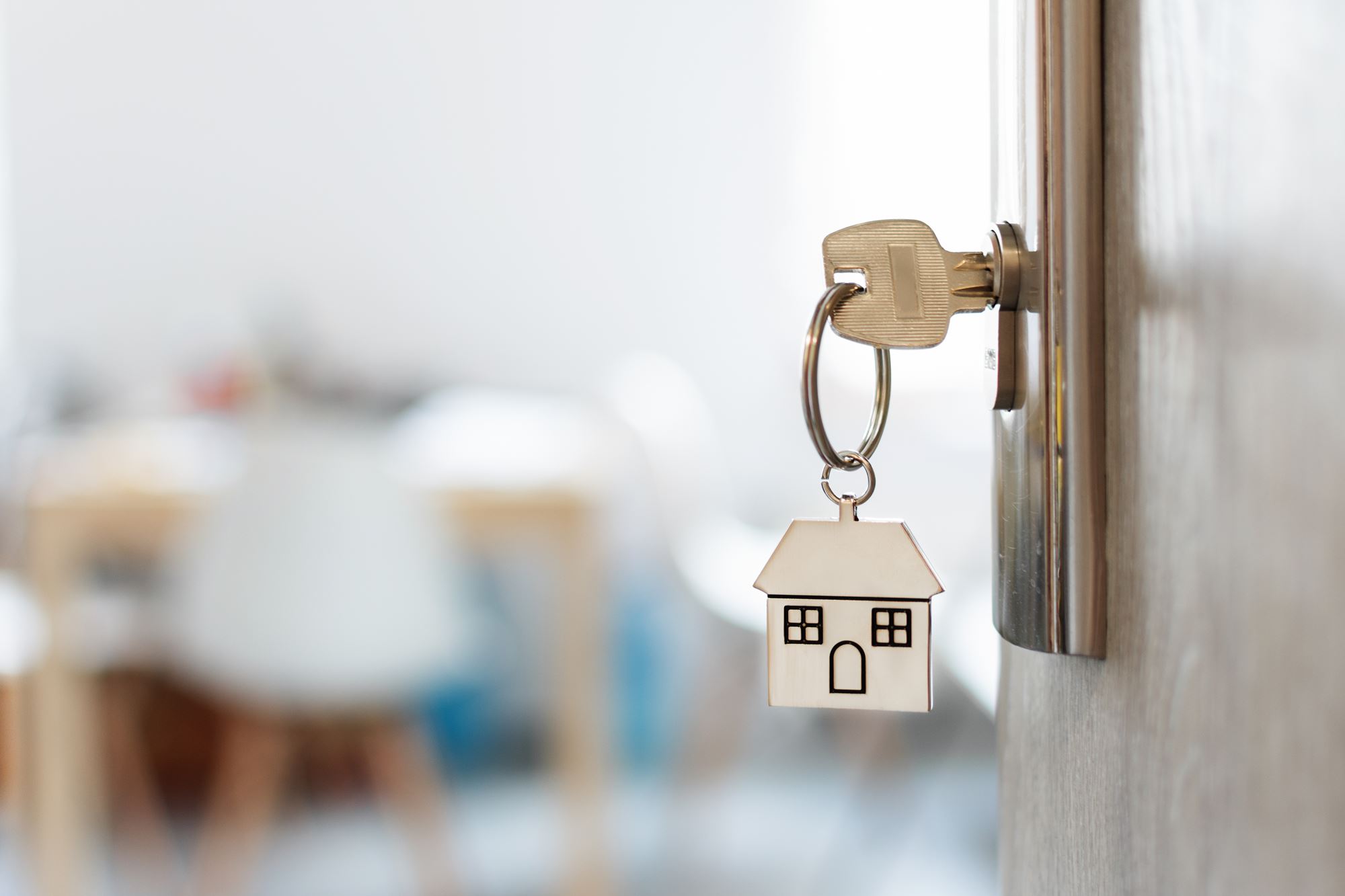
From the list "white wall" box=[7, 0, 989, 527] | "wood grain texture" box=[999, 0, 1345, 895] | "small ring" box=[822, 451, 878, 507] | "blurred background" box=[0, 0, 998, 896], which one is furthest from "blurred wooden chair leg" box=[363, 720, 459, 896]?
"wood grain texture" box=[999, 0, 1345, 895]

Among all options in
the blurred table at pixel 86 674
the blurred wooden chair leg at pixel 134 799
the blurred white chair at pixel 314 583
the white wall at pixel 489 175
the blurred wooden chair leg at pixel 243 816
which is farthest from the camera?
the white wall at pixel 489 175

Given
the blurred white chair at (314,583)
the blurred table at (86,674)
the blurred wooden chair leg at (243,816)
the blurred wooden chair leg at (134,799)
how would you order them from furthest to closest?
the blurred wooden chair leg at (134,799), the blurred wooden chair leg at (243,816), the blurred table at (86,674), the blurred white chair at (314,583)

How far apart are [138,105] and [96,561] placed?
104 centimetres

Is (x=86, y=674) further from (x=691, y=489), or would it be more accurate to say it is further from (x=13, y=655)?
(x=691, y=489)

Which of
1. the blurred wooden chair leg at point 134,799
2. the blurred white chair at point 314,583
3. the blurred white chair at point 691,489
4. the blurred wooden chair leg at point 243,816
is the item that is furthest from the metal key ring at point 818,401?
the blurred wooden chair leg at point 134,799

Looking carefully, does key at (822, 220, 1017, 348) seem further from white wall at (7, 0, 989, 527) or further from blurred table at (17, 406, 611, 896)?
white wall at (7, 0, 989, 527)

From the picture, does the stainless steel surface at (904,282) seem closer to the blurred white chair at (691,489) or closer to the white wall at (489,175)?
the blurred white chair at (691,489)

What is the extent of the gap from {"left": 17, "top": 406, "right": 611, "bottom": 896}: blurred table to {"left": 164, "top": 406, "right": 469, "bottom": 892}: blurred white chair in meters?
0.09

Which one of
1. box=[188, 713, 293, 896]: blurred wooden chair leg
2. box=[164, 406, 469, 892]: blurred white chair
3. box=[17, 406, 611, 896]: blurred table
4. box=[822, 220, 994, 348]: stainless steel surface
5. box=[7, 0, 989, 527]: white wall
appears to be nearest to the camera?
box=[822, 220, 994, 348]: stainless steel surface

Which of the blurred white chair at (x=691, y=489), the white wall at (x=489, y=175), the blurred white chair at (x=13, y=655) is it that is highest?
the white wall at (x=489, y=175)

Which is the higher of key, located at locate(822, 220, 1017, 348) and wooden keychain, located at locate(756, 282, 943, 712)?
key, located at locate(822, 220, 1017, 348)

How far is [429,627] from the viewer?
1.77 metres

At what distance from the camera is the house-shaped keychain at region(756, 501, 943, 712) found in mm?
313

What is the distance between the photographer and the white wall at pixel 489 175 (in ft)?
9.25
